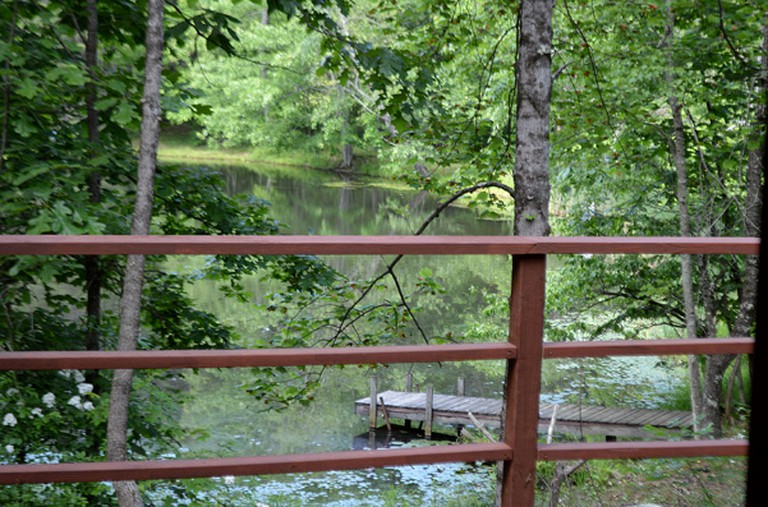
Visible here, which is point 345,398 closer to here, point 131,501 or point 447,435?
point 447,435

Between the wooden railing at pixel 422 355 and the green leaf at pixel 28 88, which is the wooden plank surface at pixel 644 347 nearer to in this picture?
the wooden railing at pixel 422 355

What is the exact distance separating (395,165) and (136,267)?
428 cm

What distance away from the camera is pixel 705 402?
9.64 metres

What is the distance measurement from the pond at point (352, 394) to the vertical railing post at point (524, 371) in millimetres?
2886

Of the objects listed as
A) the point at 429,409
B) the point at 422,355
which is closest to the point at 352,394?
the point at 429,409

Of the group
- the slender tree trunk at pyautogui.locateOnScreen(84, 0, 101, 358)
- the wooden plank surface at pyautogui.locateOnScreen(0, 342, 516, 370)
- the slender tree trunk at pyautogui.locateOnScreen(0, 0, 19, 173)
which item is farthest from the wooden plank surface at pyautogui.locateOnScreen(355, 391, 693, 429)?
the wooden plank surface at pyautogui.locateOnScreen(0, 342, 516, 370)

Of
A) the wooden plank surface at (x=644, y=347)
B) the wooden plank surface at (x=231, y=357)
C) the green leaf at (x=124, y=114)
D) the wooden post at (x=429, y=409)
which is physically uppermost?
the green leaf at (x=124, y=114)

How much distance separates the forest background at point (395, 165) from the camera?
451 centimetres

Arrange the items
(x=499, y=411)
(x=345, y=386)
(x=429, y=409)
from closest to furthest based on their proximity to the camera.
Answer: (x=499, y=411)
(x=429, y=409)
(x=345, y=386)

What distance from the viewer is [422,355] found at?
83.9 inches

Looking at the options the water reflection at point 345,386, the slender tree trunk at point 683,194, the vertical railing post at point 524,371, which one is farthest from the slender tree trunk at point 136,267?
the slender tree trunk at point 683,194

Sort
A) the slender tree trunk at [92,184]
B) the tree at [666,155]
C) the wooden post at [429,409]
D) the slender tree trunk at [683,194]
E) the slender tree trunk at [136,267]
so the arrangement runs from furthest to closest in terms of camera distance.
A: the wooden post at [429,409] → the slender tree trunk at [683,194] → the tree at [666,155] → the slender tree trunk at [92,184] → the slender tree trunk at [136,267]

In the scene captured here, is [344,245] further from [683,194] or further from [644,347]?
[683,194]

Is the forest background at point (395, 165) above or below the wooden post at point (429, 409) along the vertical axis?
above
